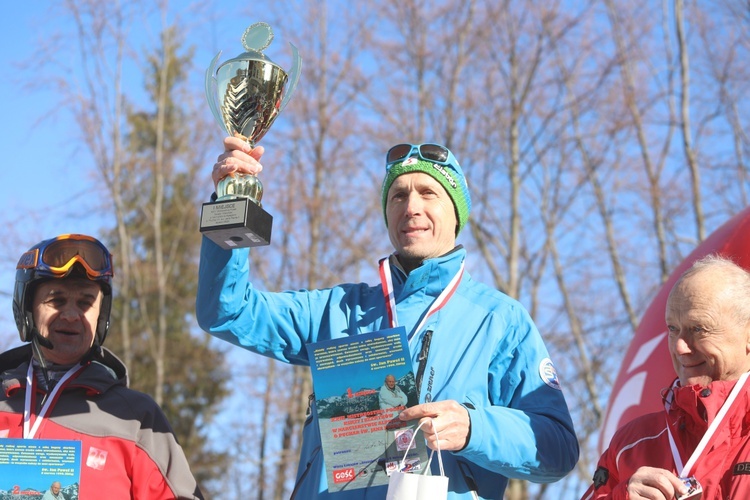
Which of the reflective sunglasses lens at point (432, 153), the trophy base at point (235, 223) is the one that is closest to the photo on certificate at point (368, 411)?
the trophy base at point (235, 223)

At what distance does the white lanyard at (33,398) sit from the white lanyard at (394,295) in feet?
4.46

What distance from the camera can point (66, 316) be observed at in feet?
13.2

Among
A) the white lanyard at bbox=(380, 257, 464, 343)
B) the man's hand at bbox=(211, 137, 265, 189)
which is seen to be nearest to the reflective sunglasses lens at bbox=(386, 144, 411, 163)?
the white lanyard at bbox=(380, 257, 464, 343)

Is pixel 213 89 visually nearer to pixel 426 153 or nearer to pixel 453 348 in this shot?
pixel 426 153

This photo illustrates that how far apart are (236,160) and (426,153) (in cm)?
79

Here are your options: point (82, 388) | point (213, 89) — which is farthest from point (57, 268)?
point (213, 89)

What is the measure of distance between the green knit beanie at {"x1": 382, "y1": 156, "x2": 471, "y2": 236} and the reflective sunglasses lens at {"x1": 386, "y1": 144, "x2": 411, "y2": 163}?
0.11 ft

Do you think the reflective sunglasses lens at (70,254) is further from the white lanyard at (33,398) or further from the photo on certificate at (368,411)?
the photo on certificate at (368,411)

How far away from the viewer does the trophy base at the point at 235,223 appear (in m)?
3.23

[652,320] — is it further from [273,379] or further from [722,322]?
[273,379]

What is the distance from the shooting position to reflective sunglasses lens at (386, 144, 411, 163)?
12.5 feet

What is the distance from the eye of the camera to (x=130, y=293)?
66.7 ft

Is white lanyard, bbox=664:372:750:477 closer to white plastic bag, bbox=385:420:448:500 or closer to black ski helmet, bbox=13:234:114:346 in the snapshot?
white plastic bag, bbox=385:420:448:500

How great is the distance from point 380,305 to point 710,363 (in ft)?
3.99
